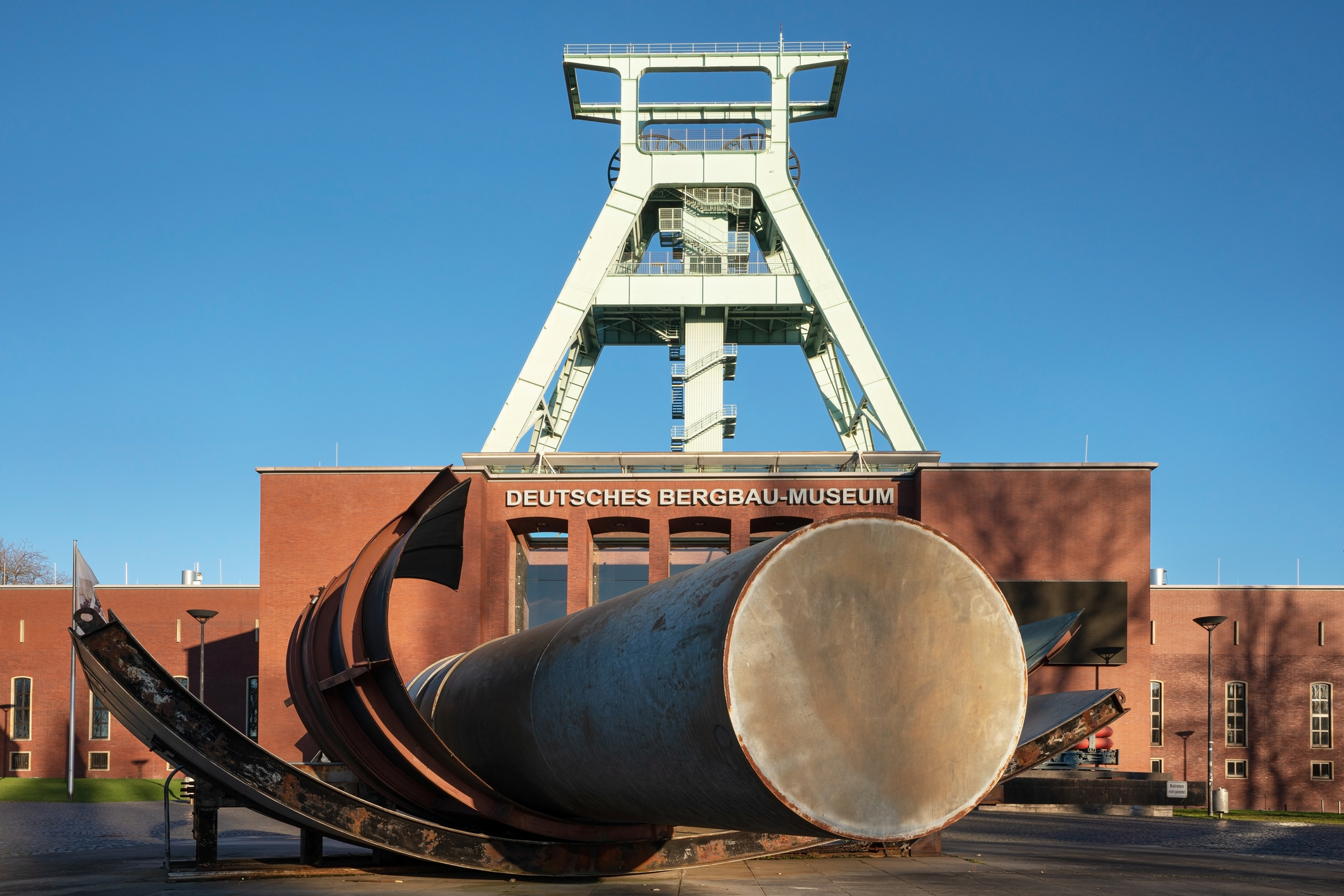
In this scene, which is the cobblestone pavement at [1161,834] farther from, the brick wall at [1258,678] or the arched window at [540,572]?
the brick wall at [1258,678]

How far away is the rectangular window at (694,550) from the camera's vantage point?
33.0 m

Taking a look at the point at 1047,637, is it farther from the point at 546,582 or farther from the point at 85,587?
the point at 546,582

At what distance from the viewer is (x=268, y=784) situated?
6.46 meters

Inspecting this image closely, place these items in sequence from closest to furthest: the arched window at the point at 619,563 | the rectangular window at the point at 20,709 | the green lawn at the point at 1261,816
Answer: the green lawn at the point at 1261,816 → the arched window at the point at 619,563 → the rectangular window at the point at 20,709

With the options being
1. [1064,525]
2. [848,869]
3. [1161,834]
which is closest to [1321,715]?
[1064,525]

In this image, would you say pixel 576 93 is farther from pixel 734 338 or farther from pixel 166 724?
pixel 166 724

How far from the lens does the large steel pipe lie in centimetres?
393

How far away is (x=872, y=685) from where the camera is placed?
13.2 ft

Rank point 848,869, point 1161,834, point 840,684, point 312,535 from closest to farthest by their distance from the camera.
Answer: point 840,684 < point 848,869 < point 1161,834 < point 312,535

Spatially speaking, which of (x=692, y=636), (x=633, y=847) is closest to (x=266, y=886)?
(x=633, y=847)

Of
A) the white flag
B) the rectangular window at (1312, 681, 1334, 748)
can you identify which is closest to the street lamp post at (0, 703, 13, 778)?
the white flag

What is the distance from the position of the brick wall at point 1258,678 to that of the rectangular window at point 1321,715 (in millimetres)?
204

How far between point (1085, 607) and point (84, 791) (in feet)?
75.3

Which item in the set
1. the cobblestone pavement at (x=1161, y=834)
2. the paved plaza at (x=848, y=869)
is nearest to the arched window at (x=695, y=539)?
the cobblestone pavement at (x=1161, y=834)
